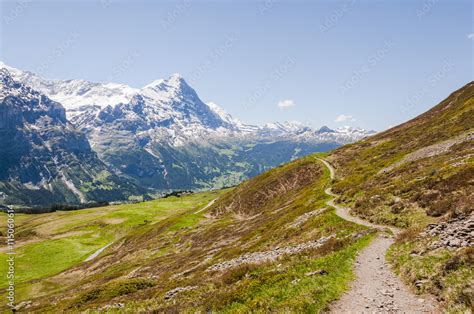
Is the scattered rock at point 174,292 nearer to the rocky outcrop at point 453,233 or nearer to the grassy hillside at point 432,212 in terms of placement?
the grassy hillside at point 432,212

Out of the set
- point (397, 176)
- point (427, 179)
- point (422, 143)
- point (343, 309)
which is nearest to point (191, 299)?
point (343, 309)

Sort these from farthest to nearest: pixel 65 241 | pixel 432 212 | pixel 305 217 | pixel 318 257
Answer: pixel 65 241 < pixel 305 217 < pixel 432 212 < pixel 318 257

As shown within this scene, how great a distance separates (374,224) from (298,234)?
30.0 feet

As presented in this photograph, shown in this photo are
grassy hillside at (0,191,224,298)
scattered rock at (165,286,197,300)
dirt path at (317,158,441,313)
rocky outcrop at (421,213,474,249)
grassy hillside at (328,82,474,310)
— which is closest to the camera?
dirt path at (317,158,441,313)

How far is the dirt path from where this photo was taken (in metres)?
17.7

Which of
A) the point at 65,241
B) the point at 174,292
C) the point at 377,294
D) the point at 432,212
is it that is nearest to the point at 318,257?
the point at 377,294

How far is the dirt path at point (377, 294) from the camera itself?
17.7 meters

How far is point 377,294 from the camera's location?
65.2ft

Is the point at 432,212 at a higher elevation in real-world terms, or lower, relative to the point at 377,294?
higher

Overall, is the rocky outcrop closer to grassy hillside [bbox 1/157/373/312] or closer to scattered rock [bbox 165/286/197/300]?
grassy hillside [bbox 1/157/373/312]

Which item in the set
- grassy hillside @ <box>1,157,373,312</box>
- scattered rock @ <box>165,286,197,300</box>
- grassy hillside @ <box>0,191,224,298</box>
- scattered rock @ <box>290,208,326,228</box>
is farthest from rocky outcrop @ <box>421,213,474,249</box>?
grassy hillside @ <box>0,191,224,298</box>

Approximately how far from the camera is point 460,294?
1644 cm

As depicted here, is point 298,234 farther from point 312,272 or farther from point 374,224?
point 312,272

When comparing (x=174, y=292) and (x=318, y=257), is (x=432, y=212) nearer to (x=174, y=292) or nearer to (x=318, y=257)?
(x=318, y=257)
